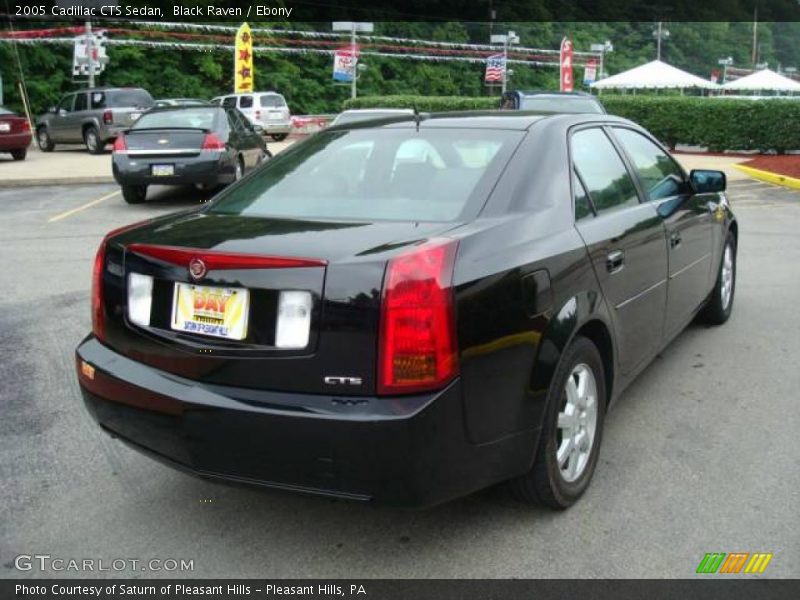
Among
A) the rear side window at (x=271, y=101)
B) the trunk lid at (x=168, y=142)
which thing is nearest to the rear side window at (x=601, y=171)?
the trunk lid at (x=168, y=142)

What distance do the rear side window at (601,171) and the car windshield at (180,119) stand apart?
9.33m

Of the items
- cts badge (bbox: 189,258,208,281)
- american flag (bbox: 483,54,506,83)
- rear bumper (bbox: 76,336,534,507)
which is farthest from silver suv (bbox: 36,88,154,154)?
rear bumper (bbox: 76,336,534,507)

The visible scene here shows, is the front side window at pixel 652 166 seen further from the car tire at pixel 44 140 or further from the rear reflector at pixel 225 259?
the car tire at pixel 44 140

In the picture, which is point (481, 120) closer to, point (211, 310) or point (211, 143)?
point (211, 310)

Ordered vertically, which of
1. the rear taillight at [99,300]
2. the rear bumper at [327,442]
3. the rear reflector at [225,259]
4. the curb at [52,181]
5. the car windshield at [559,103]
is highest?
the car windshield at [559,103]

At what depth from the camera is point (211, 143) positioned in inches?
480

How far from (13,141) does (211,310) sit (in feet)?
65.0

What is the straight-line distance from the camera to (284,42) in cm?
4875

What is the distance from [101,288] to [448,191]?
4.53 ft

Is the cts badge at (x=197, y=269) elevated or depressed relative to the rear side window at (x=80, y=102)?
depressed

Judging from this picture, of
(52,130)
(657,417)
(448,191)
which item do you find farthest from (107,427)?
(52,130)

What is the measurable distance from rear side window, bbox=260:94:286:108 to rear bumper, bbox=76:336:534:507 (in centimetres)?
3013

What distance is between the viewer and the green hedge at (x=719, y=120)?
20.6 meters

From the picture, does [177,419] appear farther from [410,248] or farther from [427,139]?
[427,139]
